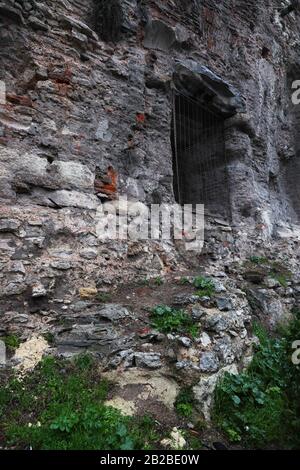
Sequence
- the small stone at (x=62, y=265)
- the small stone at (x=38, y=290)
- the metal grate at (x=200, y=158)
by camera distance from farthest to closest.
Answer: the metal grate at (x=200, y=158) → the small stone at (x=62, y=265) → the small stone at (x=38, y=290)

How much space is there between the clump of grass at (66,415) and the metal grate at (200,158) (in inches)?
166

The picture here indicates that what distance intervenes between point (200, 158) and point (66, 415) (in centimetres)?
556

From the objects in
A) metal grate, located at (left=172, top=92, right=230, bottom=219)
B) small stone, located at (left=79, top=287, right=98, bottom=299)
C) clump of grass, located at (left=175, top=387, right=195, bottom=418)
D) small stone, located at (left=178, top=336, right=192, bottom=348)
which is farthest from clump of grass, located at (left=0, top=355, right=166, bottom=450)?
metal grate, located at (left=172, top=92, right=230, bottom=219)

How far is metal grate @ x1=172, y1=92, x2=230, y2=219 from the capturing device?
6645mm

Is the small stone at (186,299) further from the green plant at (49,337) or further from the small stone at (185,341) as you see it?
the green plant at (49,337)

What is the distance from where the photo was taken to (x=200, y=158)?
705cm

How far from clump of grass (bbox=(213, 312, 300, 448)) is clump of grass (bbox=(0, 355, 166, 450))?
673mm

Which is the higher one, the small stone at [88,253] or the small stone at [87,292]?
the small stone at [88,253]

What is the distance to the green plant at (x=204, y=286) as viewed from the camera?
4035mm

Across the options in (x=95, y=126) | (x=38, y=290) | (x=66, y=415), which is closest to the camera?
(x=66, y=415)

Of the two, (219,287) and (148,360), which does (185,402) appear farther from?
(219,287)

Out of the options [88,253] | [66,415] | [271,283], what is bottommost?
[66,415]

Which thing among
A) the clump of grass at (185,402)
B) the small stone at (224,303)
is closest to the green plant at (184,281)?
the small stone at (224,303)

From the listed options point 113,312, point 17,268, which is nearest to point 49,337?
point 113,312
